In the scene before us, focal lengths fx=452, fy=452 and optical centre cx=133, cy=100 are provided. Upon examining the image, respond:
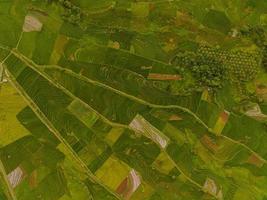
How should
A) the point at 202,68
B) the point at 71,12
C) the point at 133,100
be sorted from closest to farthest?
the point at 71,12 < the point at 133,100 < the point at 202,68

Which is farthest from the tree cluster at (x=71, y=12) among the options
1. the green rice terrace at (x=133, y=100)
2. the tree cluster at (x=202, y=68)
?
A: the tree cluster at (x=202, y=68)

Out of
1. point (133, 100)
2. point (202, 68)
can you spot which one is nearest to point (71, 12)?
point (133, 100)

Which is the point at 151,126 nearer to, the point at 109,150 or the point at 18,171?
the point at 109,150

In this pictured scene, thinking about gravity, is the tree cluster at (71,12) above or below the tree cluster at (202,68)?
above

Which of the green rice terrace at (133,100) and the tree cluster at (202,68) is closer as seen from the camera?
the green rice terrace at (133,100)

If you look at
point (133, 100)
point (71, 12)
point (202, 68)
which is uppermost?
point (71, 12)

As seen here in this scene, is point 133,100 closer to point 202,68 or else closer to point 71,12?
point 202,68

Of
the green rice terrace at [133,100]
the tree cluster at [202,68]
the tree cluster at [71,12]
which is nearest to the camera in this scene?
the green rice terrace at [133,100]

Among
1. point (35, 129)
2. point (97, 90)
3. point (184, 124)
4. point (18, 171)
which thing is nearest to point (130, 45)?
point (97, 90)

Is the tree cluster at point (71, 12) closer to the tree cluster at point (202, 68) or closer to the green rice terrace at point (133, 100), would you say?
the green rice terrace at point (133, 100)
